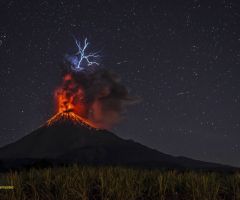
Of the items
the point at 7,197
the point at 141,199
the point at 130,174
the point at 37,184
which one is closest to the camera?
the point at 7,197

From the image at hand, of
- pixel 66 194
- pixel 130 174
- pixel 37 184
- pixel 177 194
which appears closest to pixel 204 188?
pixel 177 194

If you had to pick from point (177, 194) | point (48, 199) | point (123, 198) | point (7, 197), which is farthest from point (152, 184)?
point (7, 197)

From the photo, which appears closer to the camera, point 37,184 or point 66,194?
point 66,194

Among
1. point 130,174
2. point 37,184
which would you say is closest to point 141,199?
point 130,174

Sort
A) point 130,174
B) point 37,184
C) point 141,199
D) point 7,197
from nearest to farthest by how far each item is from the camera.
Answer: point 7,197
point 141,199
point 37,184
point 130,174

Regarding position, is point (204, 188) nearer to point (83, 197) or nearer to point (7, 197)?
point (83, 197)

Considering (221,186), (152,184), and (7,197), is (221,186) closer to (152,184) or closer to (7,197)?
(152,184)

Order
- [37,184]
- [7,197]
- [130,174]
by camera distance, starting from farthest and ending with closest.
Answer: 1. [130,174]
2. [37,184]
3. [7,197]

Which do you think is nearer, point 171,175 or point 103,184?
point 103,184
